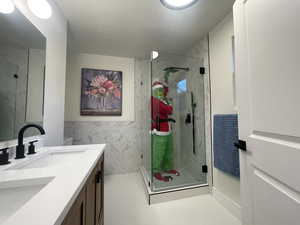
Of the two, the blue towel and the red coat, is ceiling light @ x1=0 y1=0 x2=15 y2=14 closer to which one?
the red coat

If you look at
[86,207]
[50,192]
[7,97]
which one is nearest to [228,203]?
[86,207]

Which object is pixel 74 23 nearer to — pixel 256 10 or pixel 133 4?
pixel 133 4

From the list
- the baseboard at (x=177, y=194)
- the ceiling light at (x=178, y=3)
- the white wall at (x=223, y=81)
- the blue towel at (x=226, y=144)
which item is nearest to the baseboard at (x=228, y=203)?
the white wall at (x=223, y=81)

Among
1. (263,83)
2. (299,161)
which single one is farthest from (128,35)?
(299,161)

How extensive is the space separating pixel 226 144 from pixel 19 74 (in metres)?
1.93

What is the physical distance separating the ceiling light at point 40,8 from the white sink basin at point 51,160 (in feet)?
3.70

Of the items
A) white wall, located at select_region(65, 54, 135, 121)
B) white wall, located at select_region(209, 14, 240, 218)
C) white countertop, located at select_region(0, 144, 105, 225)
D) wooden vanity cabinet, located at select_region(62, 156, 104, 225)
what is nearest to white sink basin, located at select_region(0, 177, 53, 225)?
white countertop, located at select_region(0, 144, 105, 225)

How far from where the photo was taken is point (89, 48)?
209 cm

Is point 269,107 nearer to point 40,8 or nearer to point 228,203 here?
point 228,203

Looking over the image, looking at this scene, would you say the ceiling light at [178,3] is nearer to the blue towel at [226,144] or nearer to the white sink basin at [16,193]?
the blue towel at [226,144]

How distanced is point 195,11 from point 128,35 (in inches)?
36.1

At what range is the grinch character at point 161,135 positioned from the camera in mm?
1865

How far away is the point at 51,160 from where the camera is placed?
2.88 ft

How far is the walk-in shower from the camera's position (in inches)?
72.3
